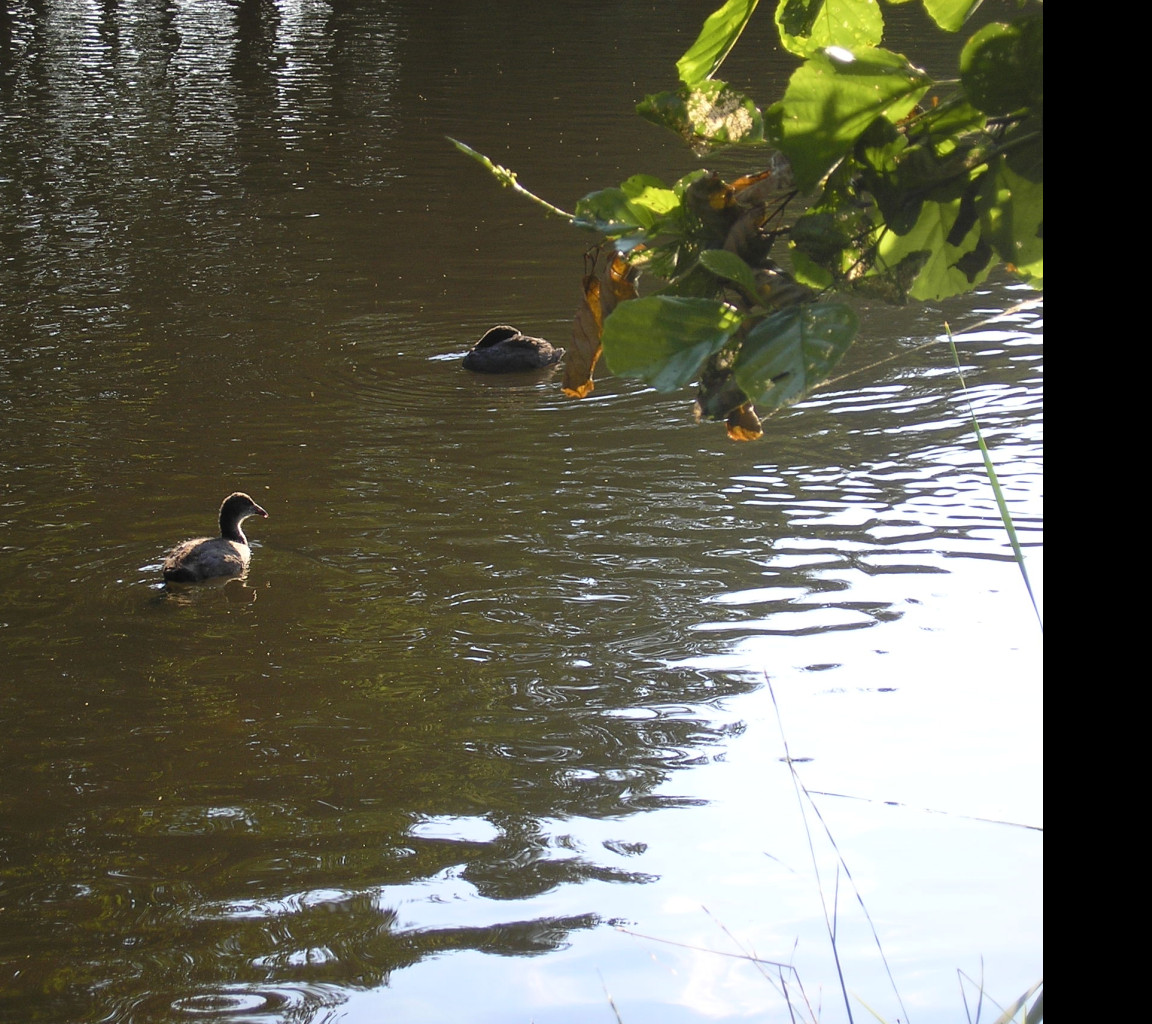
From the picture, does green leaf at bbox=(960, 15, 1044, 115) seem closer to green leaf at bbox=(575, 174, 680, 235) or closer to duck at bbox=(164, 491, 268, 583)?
green leaf at bbox=(575, 174, 680, 235)

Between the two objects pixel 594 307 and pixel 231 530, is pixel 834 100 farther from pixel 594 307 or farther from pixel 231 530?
pixel 231 530

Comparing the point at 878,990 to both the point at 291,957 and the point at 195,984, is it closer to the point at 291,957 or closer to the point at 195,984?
the point at 291,957

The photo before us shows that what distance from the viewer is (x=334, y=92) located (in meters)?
21.4

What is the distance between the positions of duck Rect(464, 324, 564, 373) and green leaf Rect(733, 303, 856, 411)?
915 centimetres

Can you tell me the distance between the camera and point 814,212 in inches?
51.4

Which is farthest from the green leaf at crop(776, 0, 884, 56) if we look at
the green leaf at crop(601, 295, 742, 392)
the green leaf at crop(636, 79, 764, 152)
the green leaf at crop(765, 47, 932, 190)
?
the green leaf at crop(601, 295, 742, 392)

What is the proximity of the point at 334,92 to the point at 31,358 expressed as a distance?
485 inches

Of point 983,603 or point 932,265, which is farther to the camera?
point 983,603

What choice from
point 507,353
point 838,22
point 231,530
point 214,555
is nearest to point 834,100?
point 838,22

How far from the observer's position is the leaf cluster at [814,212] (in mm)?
1146

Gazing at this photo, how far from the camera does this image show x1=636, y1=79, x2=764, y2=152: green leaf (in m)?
1.42

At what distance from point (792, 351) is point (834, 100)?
0.22 m
